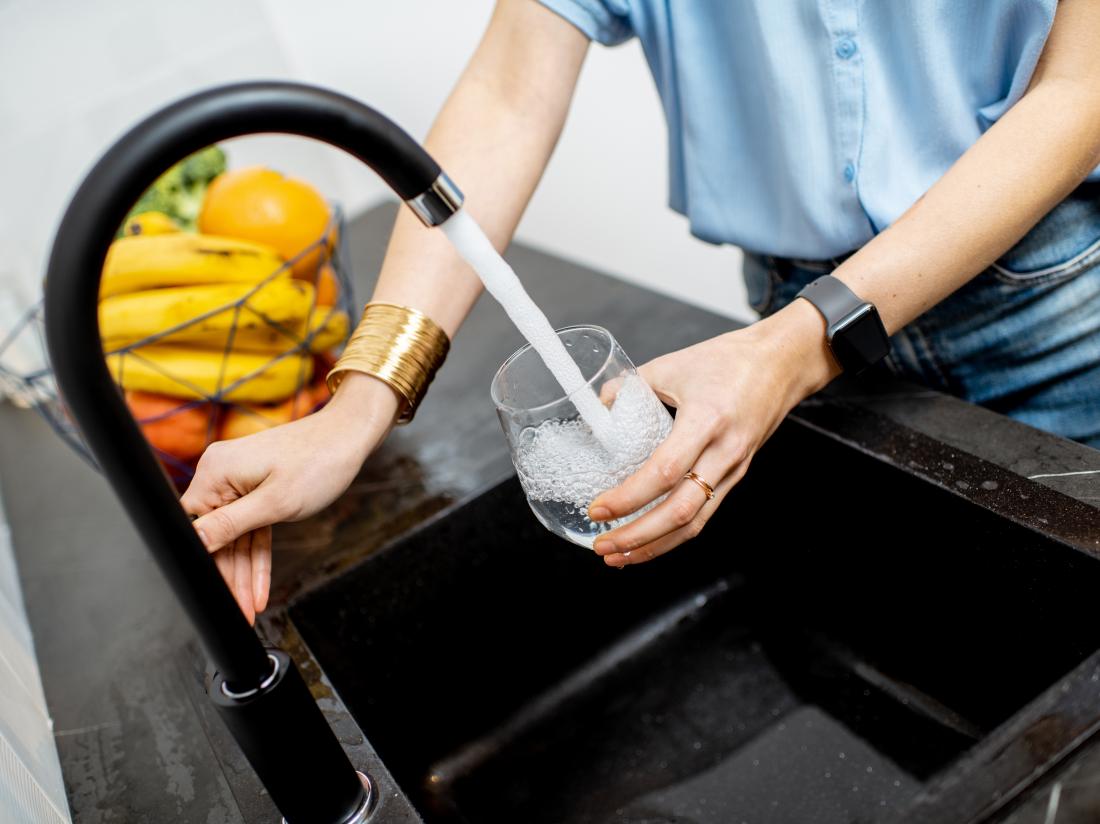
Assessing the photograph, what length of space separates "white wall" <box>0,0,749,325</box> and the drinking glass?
1303 mm

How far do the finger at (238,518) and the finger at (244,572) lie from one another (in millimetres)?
13

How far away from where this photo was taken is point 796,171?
0.82 metres

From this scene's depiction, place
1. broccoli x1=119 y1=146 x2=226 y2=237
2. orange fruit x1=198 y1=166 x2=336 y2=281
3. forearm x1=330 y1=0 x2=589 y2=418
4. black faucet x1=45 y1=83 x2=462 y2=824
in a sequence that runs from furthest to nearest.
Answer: broccoli x1=119 y1=146 x2=226 y2=237 < orange fruit x1=198 y1=166 x2=336 y2=281 < forearm x1=330 y1=0 x2=589 y2=418 < black faucet x1=45 y1=83 x2=462 y2=824

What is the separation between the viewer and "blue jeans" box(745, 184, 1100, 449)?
2.60 feet

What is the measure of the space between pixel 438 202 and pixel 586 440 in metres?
0.18

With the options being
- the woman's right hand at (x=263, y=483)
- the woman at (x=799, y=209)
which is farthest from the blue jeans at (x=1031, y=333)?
the woman's right hand at (x=263, y=483)

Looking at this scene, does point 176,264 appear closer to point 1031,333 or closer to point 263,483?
point 263,483

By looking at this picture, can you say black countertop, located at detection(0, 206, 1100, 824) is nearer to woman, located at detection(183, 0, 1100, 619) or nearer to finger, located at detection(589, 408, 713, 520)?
woman, located at detection(183, 0, 1100, 619)

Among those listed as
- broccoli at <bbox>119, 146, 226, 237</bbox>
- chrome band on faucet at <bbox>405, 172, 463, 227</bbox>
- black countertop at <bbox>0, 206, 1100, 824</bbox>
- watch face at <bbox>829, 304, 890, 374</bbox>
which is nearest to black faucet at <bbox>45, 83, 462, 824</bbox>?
chrome band on faucet at <bbox>405, 172, 463, 227</bbox>

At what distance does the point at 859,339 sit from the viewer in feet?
2.24

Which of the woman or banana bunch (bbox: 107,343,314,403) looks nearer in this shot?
the woman

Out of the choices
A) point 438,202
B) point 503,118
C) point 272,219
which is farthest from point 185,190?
point 438,202

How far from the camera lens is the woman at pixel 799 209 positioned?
0.63 meters

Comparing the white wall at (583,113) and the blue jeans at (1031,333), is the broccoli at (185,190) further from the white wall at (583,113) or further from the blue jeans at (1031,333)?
the blue jeans at (1031,333)
